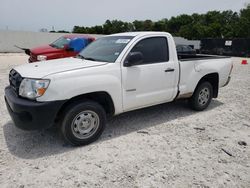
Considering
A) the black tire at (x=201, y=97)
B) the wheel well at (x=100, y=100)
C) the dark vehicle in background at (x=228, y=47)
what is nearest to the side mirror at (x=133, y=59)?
the wheel well at (x=100, y=100)

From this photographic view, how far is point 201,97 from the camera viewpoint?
5.13 m

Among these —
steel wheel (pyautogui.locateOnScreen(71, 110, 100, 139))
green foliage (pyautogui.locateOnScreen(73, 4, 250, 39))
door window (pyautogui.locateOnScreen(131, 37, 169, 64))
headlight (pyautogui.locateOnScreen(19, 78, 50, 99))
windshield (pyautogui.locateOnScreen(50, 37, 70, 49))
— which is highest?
green foliage (pyautogui.locateOnScreen(73, 4, 250, 39))

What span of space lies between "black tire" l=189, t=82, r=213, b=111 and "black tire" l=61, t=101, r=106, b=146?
2.41 meters

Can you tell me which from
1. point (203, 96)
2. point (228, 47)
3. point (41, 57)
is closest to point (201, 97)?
point (203, 96)

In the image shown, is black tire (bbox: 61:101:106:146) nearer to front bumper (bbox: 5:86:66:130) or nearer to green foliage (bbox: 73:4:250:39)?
front bumper (bbox: 5:86:66:130)

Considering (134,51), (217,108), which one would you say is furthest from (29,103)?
(217,108)

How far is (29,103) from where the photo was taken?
3.01m

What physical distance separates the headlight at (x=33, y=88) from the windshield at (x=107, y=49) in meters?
1.16

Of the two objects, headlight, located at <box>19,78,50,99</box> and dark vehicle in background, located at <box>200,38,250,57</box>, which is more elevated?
dark vehicle in background, located at <box>200,38,250,57</box>

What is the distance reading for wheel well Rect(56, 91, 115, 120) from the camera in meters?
3.32

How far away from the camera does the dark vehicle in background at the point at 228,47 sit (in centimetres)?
2375

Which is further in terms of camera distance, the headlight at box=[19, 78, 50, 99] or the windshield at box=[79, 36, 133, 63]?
the windshield at box=[79, 36, 133, 63]

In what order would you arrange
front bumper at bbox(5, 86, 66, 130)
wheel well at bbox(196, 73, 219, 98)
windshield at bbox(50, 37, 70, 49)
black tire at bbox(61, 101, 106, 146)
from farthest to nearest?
windshield at bbox(50, 37, 70, 49) < wheel well at bbox(196, 73, 219, 98) < black tire at bbox(61, 101, 106, 146) < front bumper at bbox(5, 86, 66, 130)

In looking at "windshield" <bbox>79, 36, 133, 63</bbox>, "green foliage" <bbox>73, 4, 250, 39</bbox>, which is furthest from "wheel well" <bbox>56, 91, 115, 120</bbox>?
"green foliage" <bbox>73, 4, 250, 39</bbox>
